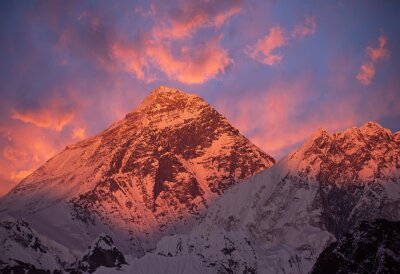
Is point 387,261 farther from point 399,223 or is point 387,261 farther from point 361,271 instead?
point 399,223

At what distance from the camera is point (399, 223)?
89.7 metres

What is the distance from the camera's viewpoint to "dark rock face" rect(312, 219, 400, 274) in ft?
273

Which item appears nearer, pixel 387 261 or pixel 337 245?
pixel 387 261

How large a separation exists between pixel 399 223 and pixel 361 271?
9456 millimetres

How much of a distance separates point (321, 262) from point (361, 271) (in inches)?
280

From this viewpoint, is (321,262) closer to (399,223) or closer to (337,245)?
(337,245)

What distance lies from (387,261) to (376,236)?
4.98 meters

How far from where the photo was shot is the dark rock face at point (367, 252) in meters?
83.1

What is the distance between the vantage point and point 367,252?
281 feet

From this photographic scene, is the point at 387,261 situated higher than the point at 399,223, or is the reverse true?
the point at 399,223

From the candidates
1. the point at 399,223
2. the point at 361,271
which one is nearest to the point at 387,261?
the point at 361,271

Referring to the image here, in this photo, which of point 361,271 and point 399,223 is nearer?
point 361,271

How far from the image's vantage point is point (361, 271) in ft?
273

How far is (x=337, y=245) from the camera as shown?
88.8m
